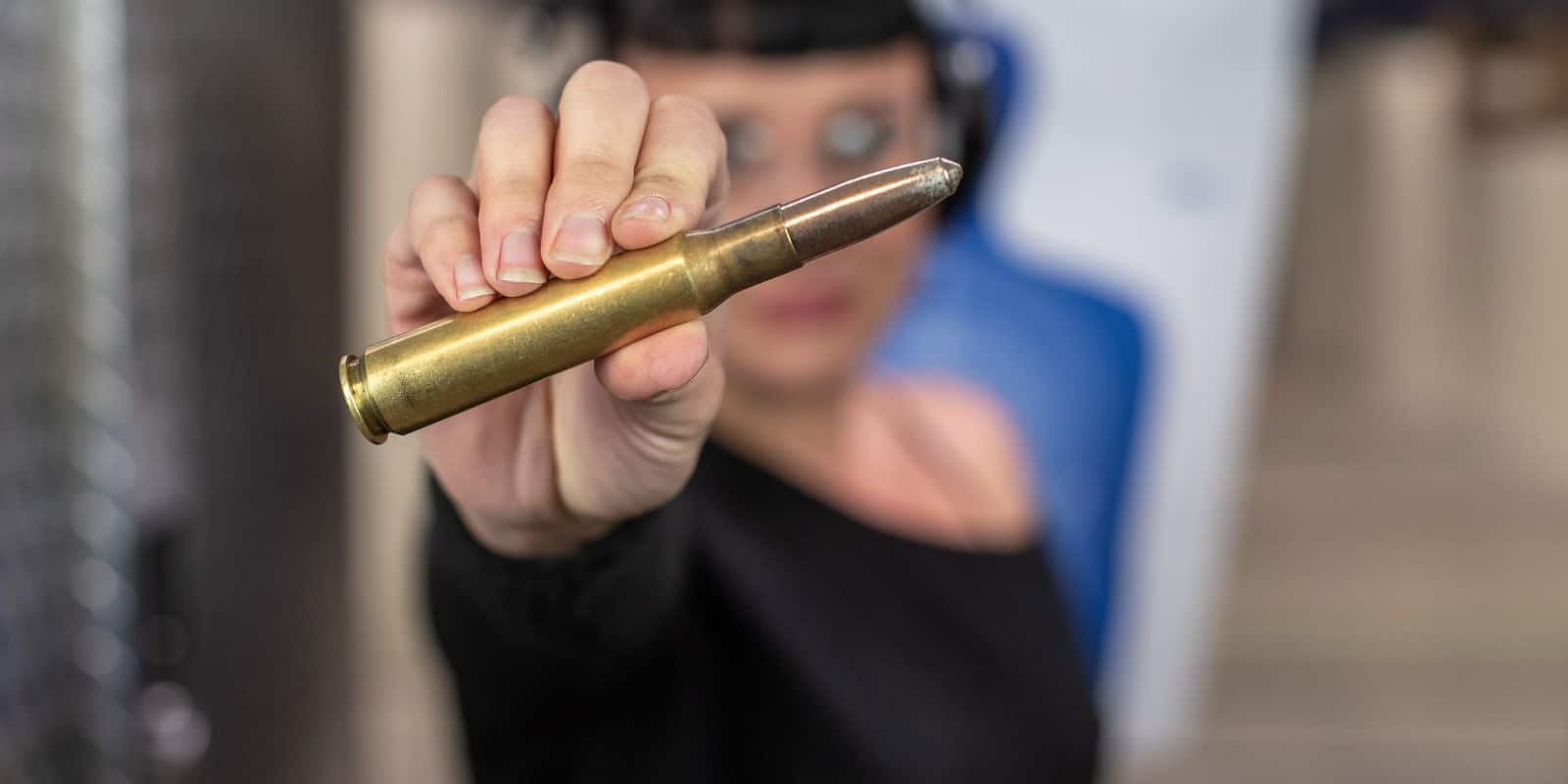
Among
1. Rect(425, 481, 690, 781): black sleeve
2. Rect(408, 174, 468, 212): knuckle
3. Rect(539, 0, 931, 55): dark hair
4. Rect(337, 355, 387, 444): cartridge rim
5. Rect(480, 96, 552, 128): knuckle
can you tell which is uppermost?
Rect(539, 0, 931, 55): dark hair

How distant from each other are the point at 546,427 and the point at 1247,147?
1635 millimetres

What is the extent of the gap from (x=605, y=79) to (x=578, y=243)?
7 cm

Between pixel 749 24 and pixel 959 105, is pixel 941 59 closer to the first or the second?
pixel 959 105

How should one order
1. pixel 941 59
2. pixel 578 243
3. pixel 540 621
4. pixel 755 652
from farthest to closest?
pixel 941 59
pixel 755 652
pixel 540 621
pixel 578 243

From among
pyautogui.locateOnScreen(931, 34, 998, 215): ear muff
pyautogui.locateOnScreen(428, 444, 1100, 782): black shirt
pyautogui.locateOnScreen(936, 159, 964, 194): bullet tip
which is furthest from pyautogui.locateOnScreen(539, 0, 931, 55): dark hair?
pyautogui.locateOnScreen(936, 159, 964, 194): bullet tip

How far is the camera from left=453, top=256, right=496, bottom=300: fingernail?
14.8 inches

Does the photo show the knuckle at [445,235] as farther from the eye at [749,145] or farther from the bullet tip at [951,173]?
the eye at [749,145]

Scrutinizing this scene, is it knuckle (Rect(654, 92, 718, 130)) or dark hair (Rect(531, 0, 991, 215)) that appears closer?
knuckle (Rect(654, 92, 718, 130))

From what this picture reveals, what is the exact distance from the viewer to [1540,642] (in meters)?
2.86

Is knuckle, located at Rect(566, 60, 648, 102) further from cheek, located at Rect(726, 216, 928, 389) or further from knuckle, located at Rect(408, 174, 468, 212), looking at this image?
cheek, located at Rect(726, 216, 928, 389)

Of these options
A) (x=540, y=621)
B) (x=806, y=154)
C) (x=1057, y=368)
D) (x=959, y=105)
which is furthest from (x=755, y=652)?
(x=1057, y=368)

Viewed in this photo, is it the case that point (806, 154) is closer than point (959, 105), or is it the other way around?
point (806, 154)

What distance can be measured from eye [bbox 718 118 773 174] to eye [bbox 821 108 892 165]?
0.17 feet

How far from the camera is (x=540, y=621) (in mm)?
545
